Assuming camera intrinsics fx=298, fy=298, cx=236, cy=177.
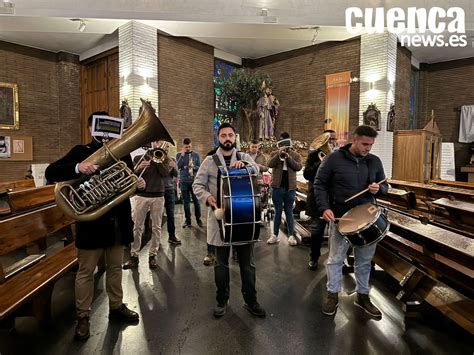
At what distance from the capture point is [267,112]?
11.6 metres

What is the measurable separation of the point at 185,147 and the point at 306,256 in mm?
3233

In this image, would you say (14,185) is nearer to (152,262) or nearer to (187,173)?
(187,173)

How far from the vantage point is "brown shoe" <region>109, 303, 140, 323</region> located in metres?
2.71

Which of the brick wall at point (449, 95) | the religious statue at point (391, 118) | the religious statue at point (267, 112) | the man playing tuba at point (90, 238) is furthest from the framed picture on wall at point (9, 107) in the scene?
the brick wall at point (449, 95)

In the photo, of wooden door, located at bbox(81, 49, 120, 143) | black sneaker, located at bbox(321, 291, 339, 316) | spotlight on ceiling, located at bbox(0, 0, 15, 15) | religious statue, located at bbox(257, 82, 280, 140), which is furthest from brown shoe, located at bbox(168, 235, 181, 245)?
religious statue, located at bbox(257, 82, 280, 140)

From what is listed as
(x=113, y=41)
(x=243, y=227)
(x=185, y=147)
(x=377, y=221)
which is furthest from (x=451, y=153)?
(x=113, y=41)

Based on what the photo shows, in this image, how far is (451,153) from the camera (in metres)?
11.4

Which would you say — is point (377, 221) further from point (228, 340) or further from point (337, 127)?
point (337, 127)

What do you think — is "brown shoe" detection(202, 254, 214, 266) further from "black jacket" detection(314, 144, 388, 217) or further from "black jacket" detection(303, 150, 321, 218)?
"black jacket" detection(314, 144, 388, 217)

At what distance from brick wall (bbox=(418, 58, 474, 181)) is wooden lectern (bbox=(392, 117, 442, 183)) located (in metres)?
2.99

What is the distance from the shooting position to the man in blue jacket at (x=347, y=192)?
2.79 meters

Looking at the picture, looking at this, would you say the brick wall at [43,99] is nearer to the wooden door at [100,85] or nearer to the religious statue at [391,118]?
the wooden door at [100,85]

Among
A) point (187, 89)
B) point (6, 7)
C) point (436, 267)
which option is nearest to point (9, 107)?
point (6, 7)

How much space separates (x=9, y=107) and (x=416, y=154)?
13.4m
